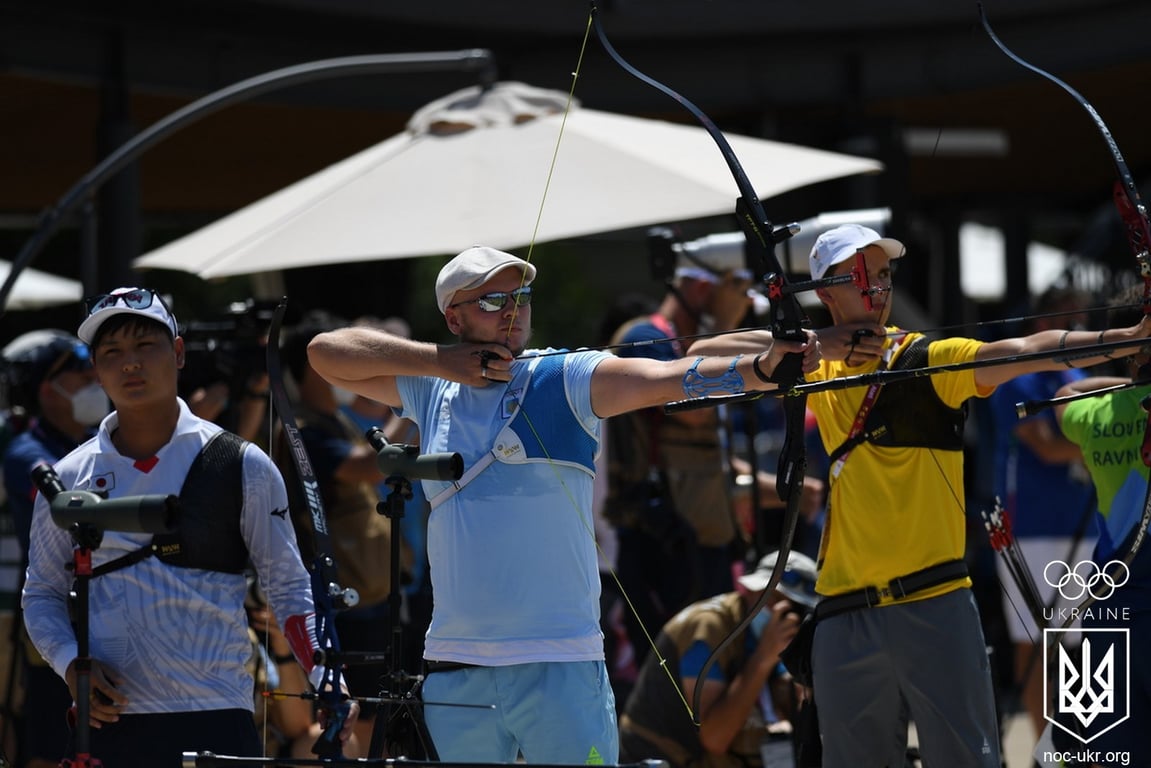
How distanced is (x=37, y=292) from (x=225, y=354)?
7875 mm

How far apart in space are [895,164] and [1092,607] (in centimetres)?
505

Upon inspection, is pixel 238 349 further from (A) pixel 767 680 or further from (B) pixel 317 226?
(A) pixel 767 680

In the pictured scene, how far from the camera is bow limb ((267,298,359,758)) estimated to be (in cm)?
331

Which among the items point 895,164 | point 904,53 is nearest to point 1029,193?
point 904,53

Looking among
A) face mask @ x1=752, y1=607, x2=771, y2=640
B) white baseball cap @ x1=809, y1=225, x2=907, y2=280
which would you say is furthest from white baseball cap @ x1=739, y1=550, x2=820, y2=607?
white baseball cap @ x1=809, y1=225, x2=907, y2=280

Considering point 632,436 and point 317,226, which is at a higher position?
point 317,226

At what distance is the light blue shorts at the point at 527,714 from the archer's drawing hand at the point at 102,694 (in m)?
0.68

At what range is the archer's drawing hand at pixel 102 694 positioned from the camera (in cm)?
338

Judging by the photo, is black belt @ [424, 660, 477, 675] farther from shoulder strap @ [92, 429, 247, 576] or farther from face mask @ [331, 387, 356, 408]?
face mask @ [331, 387, 356, 408]

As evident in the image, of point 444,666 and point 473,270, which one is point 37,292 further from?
point 444,666

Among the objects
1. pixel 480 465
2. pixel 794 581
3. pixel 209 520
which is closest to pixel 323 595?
pixel 209 520

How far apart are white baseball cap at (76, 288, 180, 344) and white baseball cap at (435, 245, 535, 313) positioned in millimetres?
679

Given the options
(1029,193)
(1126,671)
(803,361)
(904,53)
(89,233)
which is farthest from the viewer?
(1029,193)

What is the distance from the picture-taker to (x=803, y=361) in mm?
3006
